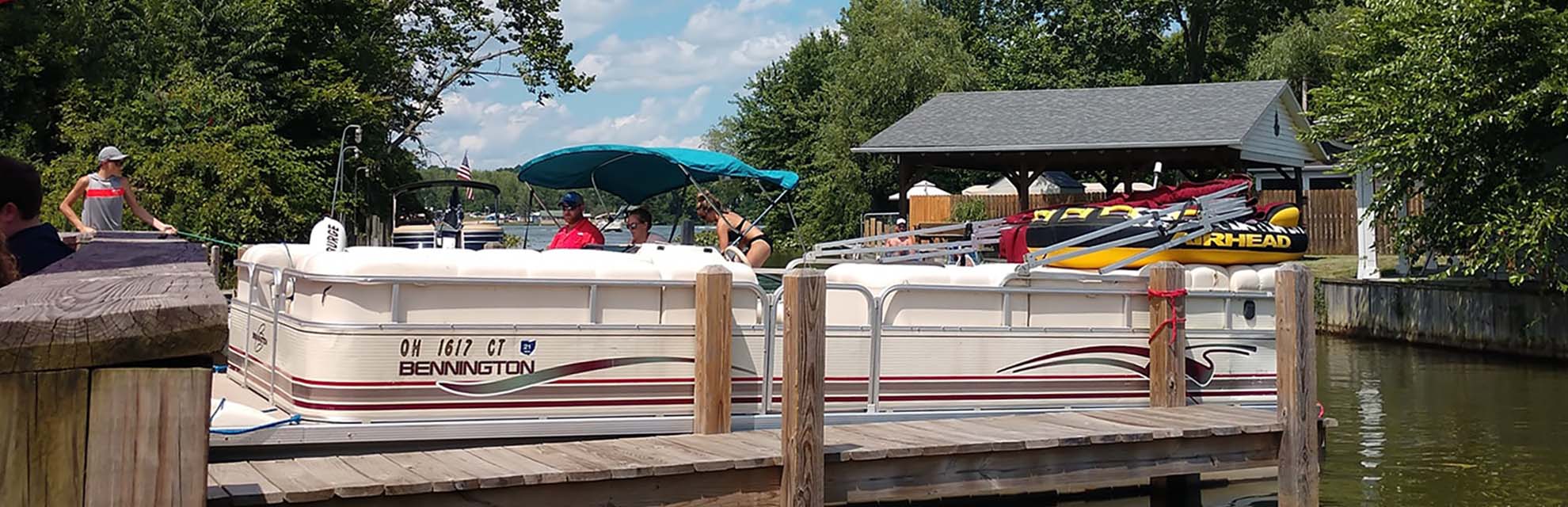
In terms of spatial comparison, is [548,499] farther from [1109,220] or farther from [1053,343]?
[1109,220]

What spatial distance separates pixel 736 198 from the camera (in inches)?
547

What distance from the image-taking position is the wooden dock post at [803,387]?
7.46m

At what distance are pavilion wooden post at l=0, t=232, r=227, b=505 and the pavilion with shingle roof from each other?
1124 inches

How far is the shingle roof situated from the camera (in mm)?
32625

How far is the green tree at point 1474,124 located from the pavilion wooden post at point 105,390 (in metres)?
19.5

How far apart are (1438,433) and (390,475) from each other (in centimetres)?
1290

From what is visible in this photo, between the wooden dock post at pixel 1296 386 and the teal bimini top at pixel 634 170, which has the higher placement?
the teal bimini top at pixel 634 170

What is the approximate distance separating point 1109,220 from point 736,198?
3.55 meters

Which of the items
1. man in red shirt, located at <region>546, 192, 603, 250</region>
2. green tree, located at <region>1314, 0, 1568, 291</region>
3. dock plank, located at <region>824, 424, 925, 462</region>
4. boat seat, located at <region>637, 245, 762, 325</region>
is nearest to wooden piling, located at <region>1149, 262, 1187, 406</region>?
dock plank, located at <region>824, 424, 925, 462</region>

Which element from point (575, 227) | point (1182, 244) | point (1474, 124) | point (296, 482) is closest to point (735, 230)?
point (575, 227)

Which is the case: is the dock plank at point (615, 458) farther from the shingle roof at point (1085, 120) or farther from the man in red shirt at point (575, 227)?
the shingle roof at point (1085, 120)

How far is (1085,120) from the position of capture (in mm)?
35531

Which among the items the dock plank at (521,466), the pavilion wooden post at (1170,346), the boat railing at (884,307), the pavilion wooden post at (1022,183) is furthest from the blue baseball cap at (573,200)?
the pavilion wooden post at (1022,183)

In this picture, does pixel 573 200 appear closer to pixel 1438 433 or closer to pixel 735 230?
pixel 735 230
